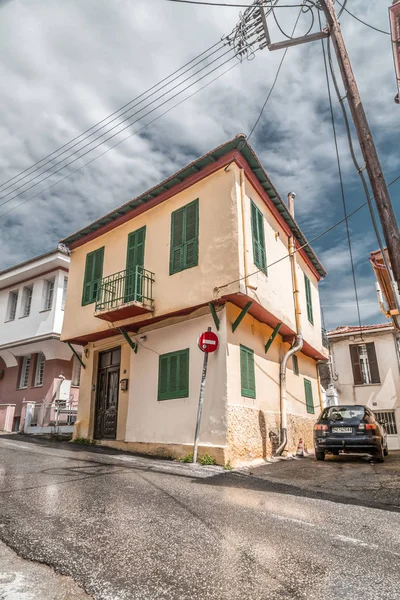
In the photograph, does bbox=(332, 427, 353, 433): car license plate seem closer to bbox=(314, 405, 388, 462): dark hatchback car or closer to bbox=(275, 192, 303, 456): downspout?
bbox=(314, 405, 388, 462): dark hatchback car

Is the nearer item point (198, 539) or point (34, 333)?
→ point (198, 539)

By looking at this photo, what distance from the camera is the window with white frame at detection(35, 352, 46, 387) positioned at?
60.2 ft

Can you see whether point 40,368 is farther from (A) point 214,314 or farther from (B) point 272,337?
(A) point 214,314

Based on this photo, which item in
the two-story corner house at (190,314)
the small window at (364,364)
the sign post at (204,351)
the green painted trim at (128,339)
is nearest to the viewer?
the sign post at (204,351)

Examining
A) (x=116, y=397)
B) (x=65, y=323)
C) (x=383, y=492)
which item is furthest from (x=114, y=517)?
(x=65, y=323)

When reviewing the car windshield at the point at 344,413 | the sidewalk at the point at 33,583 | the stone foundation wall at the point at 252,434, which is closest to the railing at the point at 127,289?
the stone foundation wall at the point at 252,434

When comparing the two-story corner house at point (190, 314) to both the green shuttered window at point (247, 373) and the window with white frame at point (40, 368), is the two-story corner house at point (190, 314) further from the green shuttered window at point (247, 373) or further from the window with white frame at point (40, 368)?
the window with white frame at point (40, 368)

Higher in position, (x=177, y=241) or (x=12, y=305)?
(x=12, y=305)

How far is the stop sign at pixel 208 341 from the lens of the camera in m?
9.57

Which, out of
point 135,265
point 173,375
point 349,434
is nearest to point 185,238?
point 135,265

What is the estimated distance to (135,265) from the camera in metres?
12.0

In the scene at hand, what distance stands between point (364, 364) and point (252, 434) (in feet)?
54.1

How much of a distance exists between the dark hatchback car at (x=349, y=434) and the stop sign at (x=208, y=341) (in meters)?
3.61

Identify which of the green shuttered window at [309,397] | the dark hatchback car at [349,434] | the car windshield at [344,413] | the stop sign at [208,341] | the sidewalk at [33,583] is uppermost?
the stop sign at [208,341]
